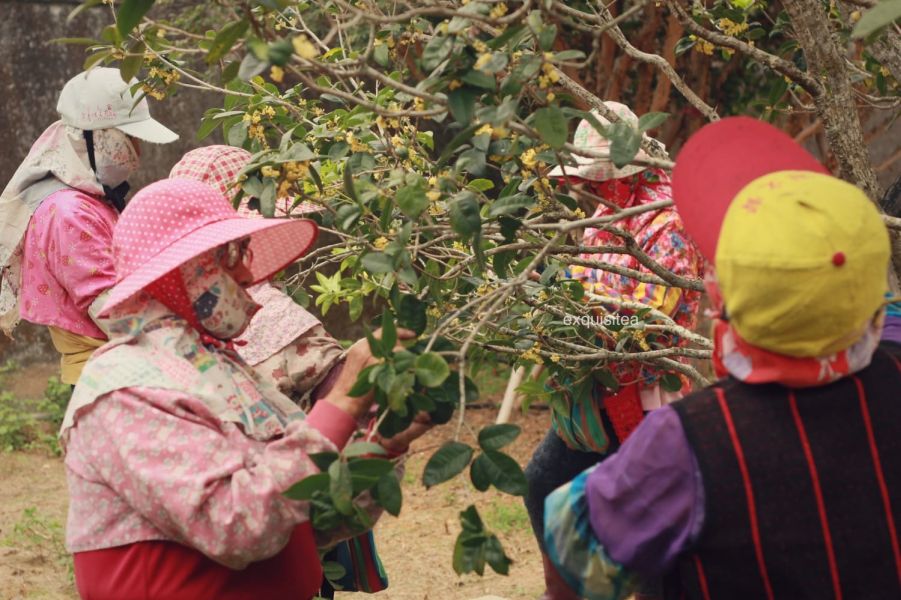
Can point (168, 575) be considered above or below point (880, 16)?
below

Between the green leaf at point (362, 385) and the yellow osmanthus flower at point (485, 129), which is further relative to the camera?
the yellow osmanthus flower at point (485, 129)

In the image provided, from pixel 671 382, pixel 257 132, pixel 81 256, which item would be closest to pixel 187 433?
pixel 257 132

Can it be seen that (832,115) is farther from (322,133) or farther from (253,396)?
(253,396)

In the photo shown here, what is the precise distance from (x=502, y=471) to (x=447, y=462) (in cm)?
10

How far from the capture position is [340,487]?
1.96 meters

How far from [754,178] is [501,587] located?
3222 mm

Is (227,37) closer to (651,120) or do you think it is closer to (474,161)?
(474,161)

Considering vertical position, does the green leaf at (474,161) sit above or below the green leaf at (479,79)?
below

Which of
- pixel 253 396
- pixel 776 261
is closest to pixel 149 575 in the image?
pixel 253 396

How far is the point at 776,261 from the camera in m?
1.70

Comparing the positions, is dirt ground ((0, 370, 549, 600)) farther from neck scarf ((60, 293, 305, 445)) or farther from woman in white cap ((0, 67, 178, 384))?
neck scarf ((60, 293, 305, 445))

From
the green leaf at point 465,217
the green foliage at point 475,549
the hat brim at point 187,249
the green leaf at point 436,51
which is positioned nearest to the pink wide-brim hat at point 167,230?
the hat brim at point 187,249

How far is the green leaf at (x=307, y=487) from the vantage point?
199cm

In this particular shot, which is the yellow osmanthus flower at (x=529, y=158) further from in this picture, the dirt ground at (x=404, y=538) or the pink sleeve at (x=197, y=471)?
the dirt ground at (x=404, y=538)
